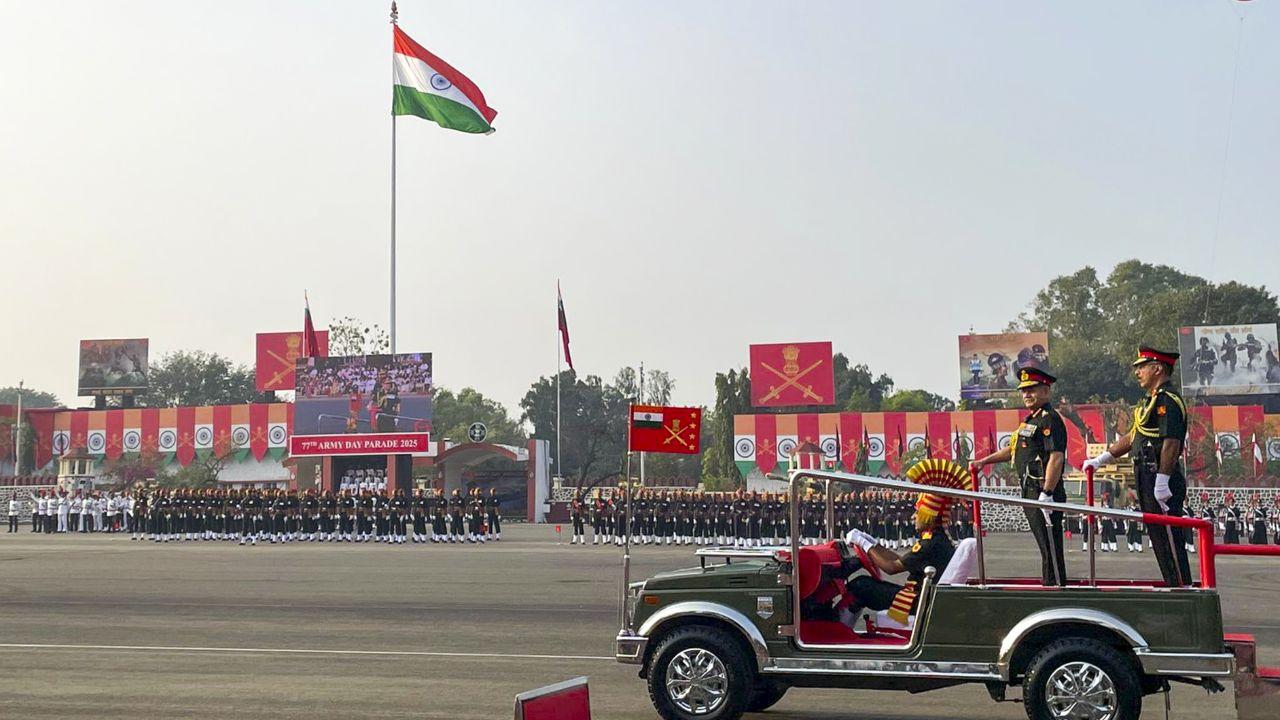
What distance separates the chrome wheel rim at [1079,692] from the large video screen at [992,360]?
223ft

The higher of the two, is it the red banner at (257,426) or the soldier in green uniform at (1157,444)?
the red banner at (257,426)

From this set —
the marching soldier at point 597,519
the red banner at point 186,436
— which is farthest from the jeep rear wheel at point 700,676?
the red banner at point 186,436

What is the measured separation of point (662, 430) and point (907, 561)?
9.41 ft

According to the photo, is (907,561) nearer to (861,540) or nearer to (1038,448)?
(861,540)

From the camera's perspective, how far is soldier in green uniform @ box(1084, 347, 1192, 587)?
27.9 feet

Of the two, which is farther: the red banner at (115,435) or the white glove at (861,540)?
the red banner at (115,435)

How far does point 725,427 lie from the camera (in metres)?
71.5

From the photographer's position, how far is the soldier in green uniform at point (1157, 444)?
27.9ft

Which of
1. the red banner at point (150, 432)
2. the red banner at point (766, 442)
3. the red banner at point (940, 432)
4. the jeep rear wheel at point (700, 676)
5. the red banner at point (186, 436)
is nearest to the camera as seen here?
the jeep rear wheel at point (700, 676)

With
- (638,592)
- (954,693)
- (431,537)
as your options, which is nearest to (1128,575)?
(954,693)

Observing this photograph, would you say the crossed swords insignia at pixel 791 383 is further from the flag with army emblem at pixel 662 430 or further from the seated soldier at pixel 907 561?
the seated soldier at pixel 907 561

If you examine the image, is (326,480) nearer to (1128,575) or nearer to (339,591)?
(339,591)

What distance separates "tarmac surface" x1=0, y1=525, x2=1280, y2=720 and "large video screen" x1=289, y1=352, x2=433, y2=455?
20847 mm

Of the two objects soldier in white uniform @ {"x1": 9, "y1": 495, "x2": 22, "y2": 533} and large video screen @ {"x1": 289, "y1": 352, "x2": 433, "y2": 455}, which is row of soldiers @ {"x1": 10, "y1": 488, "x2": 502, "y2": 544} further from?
soldier in white uniform @ {"x1": 9, "y1": 495, "x2": 22, "y2": 533}
